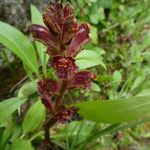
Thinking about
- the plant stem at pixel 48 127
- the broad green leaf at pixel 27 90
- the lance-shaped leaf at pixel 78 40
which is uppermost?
the lance-shaped leaf at pixel 78 40

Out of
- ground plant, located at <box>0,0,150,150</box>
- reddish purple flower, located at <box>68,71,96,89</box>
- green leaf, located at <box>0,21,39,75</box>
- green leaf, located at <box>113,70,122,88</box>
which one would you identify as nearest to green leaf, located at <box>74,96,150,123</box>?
ground plant, located at <box>0,0,150,150</box>

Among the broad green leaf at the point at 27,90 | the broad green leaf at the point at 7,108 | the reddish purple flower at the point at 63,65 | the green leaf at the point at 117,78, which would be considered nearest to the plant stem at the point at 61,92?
the reddish purple flower at the point at 63,65

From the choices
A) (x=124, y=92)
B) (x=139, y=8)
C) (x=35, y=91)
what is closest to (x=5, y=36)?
(x=35, y=91)

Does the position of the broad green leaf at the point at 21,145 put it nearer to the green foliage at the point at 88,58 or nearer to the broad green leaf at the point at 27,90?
the broad green leaf at the point at 27,90

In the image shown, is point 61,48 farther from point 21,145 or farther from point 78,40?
point 21,145

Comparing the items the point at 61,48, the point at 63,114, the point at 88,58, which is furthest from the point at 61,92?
the point at 88,58

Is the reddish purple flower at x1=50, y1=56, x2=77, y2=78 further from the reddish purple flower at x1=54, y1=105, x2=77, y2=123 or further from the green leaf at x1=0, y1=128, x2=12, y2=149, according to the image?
the green leaf at x1=0, y1=128, x2=12, y2=149
